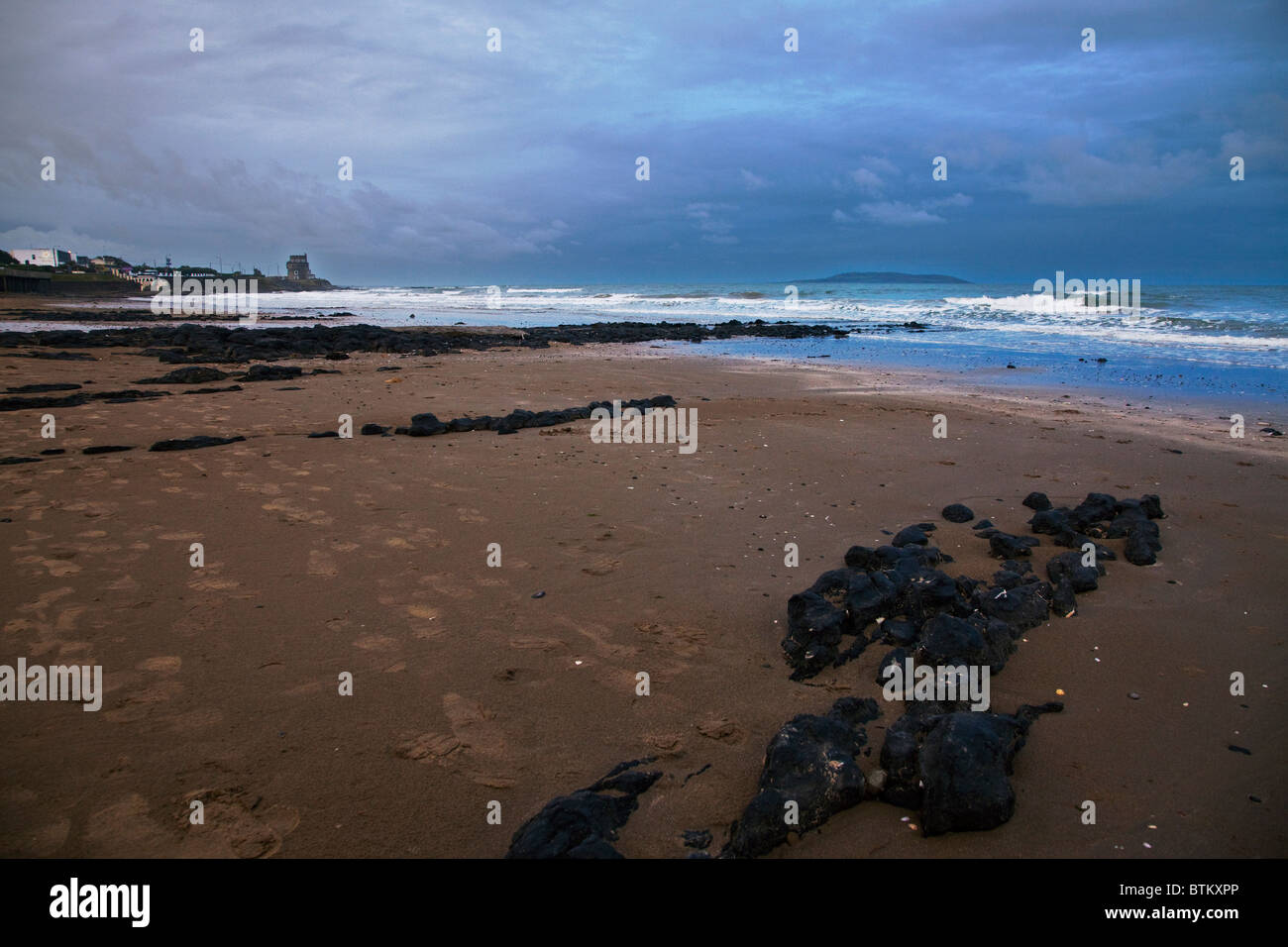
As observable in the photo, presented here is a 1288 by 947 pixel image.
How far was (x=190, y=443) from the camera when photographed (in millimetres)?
8742

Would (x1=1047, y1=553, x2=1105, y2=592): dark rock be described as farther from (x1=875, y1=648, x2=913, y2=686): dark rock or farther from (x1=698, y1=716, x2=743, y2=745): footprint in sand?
(x1=698, y1=716, x2=743, y2=745): footprint in sand

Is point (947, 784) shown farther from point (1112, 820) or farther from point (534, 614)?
point (534, 614)

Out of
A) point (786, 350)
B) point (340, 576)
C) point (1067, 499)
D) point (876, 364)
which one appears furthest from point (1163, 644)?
point (786, 350)

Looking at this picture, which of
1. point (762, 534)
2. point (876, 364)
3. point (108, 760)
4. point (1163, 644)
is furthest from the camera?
point (876, 364)

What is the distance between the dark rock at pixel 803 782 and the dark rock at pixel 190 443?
27.9 ft

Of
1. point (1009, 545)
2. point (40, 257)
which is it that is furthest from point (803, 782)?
point (40, 257)

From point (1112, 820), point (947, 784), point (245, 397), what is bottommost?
point (1112, 820)

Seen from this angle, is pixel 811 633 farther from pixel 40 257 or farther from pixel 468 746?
pixel 40 257

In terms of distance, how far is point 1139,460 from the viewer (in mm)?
8828

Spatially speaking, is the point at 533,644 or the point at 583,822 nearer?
the point at 583,822

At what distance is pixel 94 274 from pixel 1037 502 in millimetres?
109238

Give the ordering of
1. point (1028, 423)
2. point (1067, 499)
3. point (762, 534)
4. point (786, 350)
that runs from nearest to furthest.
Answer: point (762, 534), point (1067, 499), point (1028, 423), point (786, 350)

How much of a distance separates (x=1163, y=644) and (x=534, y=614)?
154 inches

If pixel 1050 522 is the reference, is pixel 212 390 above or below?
above
